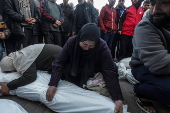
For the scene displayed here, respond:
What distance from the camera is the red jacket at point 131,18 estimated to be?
326 cm

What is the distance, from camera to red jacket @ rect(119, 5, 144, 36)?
326 cm

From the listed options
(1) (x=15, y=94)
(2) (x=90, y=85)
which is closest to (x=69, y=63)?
(2) (x=90, y=85)

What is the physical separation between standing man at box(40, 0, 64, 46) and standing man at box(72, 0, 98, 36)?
457 mm

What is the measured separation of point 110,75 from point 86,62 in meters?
0.32

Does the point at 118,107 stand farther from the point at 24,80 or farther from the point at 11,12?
the point at 11,12

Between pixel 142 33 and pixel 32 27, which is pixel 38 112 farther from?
pixel 32 27

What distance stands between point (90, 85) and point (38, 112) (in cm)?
60

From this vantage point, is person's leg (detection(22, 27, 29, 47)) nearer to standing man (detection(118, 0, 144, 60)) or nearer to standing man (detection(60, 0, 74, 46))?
standing man (detection(60, 0, 74, 46))

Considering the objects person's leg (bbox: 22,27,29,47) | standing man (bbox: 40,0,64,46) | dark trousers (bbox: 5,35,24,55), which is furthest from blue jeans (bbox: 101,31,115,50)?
dark trousers (bbox: 5,35,24,55)

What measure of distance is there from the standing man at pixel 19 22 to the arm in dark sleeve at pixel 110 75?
1.69 m

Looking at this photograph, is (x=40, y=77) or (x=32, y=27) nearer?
(x=40, y=77)

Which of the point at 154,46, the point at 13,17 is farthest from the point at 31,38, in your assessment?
the point at 154,46

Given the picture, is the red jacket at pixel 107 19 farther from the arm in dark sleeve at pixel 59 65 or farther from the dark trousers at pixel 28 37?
the arm in dark sleeve at pixel 59 65

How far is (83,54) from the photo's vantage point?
1513mm
